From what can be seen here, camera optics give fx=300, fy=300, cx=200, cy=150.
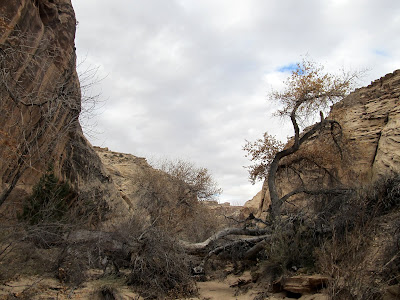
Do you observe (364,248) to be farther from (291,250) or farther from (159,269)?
(159,269)

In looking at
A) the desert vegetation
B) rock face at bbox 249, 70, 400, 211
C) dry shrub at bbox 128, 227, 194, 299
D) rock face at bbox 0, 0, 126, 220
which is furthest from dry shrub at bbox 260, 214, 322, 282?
rock face at bbox 0, 0, 126, 220

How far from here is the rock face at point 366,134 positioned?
1139 centimetres

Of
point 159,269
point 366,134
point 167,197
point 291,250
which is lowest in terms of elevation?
point 159,269

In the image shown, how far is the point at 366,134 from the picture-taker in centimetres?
1302

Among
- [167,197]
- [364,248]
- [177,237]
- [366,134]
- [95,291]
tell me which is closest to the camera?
[364,248]

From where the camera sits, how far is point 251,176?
47.8 ft

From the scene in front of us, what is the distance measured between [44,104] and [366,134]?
12.4 metres

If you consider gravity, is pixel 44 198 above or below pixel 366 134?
Answer: below

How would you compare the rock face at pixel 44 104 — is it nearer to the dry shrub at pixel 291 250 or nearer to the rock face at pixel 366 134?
the dry shrub at pixel 291 250

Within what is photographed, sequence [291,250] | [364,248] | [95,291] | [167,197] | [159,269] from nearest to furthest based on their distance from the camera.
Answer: [364,248] → [95,291] → [291,250] → [159,269] → [167,197]

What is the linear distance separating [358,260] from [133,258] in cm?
582

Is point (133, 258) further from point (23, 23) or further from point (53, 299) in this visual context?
point (23, 23)

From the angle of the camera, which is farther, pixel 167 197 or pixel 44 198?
pixel 167 197

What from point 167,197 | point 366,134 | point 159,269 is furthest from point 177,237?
point 167,197
